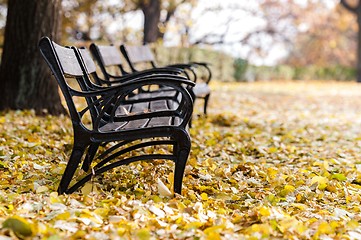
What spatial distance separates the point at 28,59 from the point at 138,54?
4.84 ft

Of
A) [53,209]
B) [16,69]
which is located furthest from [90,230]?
[16,69]

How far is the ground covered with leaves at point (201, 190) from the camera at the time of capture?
299 cm

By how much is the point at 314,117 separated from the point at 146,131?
22.2 feet

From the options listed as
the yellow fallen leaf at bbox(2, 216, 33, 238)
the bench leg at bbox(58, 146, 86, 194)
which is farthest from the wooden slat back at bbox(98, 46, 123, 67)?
the yellow fallen leaf at bbox(2, 216, 33, 238)

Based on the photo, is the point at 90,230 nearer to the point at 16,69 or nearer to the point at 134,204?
the point at 134,204

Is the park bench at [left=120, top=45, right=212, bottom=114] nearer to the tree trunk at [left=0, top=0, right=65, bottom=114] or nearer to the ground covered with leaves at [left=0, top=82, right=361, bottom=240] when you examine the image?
the ground covered with leaves at [left=0, top=82, right=361, bottom=240]

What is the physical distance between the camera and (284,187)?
4.18 m

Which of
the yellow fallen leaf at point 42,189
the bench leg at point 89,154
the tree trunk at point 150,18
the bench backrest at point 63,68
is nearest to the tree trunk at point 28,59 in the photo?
the bench leg at point 89,154

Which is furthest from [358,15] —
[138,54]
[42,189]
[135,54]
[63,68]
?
[42,189]

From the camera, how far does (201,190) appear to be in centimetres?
403

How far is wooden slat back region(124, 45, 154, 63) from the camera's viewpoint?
752 centimetres

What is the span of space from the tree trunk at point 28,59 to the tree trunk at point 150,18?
11.5 metres

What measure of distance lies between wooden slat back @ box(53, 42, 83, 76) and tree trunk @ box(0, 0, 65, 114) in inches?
128

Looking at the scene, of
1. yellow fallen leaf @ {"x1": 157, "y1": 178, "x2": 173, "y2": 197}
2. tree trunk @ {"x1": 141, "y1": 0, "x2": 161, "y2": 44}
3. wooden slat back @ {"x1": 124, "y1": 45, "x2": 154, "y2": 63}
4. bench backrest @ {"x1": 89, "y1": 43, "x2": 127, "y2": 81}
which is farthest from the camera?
tree trunk @ {"x1": 141, "y1": 0, "x2": 161, "y2": 44}
